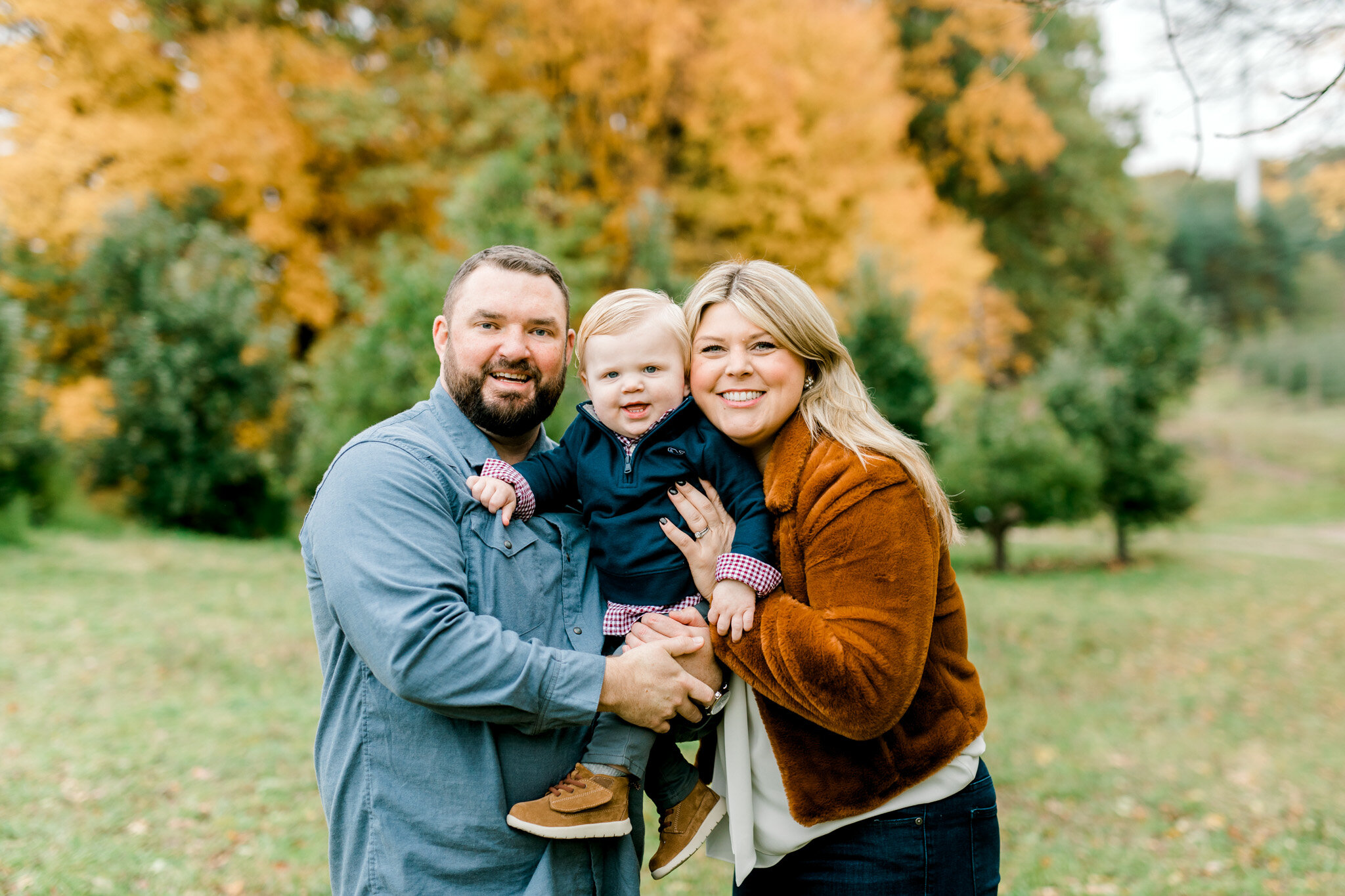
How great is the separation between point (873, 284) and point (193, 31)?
14.5 meters

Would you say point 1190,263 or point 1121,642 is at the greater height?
point 1190,263

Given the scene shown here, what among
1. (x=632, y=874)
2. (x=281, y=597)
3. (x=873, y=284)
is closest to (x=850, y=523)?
(x=632, y=874)

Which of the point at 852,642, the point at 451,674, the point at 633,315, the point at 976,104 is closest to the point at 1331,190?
the point at 633,315

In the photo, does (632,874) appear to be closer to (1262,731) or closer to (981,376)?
(1262,731)

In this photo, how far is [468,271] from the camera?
2.51m

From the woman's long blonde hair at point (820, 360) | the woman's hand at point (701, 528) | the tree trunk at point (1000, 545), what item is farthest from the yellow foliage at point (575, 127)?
the woman's hand at point (701, 528)

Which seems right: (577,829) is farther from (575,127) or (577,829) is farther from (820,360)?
(575,127)

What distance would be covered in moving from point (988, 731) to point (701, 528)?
6.00m

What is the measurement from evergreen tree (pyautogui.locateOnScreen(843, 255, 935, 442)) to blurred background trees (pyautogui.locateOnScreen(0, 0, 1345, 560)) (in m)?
0.04

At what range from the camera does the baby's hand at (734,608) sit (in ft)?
7.06

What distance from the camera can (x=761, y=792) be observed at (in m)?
2.28

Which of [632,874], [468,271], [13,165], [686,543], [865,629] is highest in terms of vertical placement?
[13,165]

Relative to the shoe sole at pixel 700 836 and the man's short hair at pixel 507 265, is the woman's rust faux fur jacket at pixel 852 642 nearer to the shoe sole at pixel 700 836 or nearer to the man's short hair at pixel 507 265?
the shoe sole at pixel 700 836

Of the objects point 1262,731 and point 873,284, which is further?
point 873,284
